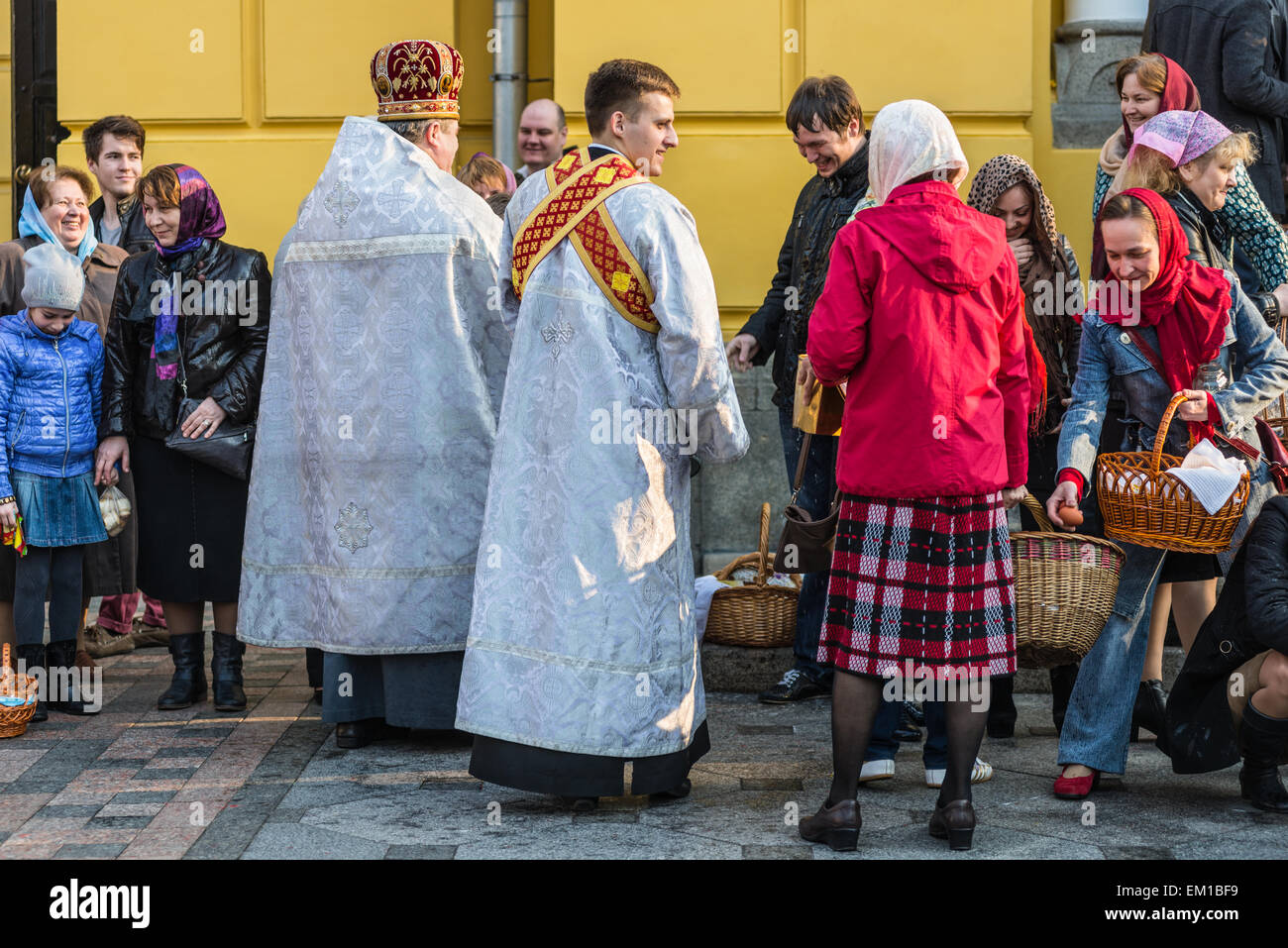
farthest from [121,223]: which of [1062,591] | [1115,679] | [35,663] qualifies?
[1115,679]

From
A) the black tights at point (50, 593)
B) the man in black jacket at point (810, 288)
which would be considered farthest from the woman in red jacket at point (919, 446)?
the black tights at point (50, 593)

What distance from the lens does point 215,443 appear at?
18.4ft

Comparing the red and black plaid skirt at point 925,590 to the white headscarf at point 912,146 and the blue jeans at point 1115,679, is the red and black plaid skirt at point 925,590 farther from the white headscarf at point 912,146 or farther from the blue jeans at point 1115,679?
the white headscarf at point 912,146

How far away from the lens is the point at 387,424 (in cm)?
514

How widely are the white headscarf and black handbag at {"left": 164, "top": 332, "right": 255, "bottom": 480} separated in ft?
8.44

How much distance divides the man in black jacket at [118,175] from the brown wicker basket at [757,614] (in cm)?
287

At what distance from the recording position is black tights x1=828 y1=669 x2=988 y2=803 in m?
4.13

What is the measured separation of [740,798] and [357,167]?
7.53ft

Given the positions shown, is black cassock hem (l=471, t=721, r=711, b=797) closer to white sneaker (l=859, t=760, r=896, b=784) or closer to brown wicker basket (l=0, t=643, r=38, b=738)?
white sneaker (l=859, t=760, r=896, b=784)

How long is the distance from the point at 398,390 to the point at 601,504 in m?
1.06

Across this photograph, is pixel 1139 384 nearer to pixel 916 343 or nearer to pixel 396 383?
pixel 916 343

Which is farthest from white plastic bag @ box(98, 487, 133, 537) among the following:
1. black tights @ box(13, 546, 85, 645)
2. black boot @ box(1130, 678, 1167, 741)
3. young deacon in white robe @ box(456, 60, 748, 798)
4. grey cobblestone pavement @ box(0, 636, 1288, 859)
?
black boot @ box(1130, 678, 1167, 741)

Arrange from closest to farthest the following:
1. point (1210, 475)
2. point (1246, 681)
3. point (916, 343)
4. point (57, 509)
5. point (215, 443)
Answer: point (916, 343)
point (1210, 475)
point (1246, 681)
point (215, 443)
point (57, 509)

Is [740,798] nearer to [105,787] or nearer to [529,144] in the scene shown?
[105,787]
